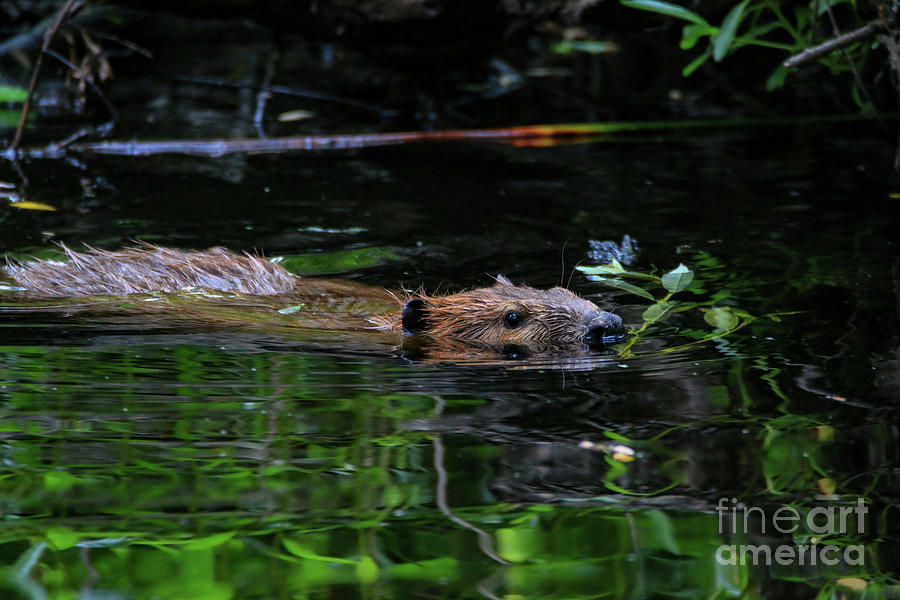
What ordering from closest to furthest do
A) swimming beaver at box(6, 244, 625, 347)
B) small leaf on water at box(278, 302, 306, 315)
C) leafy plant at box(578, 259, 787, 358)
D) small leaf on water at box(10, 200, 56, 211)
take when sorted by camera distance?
leafy plant at box(578, 259, 787, 358), swimming beaver at box(6, 244, 625, 347), small leaf on water at box(278, 302, 306, 315), small leaf on water at box(10, 200, 56, 211)

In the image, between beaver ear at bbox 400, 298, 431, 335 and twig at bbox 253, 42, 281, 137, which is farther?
twig at bbox 253, 42, 281, 137

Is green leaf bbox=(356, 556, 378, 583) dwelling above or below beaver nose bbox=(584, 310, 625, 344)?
below

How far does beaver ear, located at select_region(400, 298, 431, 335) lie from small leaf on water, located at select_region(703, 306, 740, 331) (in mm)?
1170

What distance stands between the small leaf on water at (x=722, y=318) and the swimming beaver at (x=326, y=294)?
50cm

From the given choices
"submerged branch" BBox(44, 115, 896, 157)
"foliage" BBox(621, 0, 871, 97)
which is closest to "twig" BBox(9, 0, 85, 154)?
"submerged branch" BBox(44, 115, 896, 157)

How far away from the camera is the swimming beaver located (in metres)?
4.30

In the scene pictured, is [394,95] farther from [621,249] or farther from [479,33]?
[621,249]

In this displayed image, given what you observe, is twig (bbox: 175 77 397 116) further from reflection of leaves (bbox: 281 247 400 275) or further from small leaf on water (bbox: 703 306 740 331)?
small leaf on water (bbox: 703 306 740 331)

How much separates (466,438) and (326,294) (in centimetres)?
185

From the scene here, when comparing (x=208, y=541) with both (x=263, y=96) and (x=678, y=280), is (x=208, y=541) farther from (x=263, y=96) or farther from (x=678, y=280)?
(x=263, y=96)

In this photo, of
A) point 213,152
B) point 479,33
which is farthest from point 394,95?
point 213,152

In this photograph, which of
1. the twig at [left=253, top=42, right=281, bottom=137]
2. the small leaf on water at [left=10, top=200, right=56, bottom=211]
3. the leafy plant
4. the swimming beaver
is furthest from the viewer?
the twig at [left=253, top=42, right=281, bottom=137]

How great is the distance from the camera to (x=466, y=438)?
2.97 meters

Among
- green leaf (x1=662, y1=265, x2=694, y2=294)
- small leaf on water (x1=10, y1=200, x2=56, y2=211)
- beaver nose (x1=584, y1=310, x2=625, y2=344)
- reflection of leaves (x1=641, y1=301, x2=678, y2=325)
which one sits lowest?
beaver nose (x1=584, y1=310, x2=625, y2=344)
